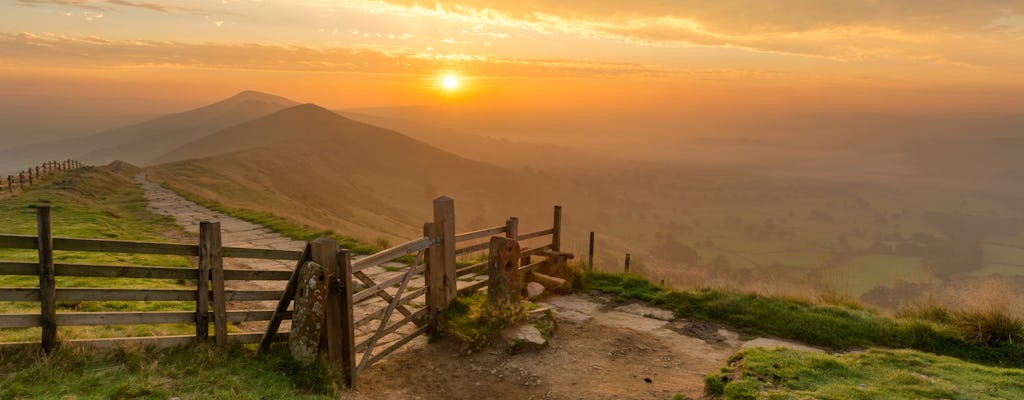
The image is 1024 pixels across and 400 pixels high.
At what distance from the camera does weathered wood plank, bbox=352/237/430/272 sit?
736 centimetres

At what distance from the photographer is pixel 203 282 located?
253 inches

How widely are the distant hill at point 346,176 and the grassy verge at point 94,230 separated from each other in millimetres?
5402

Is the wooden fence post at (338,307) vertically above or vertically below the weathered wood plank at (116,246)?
below

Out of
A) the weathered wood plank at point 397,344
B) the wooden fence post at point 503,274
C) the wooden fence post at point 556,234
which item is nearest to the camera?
the weathered wood plank at point 397,344

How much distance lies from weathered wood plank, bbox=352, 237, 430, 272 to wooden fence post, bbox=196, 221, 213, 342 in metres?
1.82

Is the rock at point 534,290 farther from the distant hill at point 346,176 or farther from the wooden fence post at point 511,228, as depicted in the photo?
the distant hill at point 346,176

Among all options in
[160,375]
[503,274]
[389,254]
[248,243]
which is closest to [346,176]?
[248,243]

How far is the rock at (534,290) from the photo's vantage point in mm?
11792

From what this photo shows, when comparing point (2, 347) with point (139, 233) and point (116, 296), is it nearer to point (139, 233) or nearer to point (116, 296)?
point (116, 296)

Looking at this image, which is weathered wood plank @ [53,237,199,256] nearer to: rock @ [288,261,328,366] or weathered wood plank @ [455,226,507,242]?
rock @ [288,261,328,366]

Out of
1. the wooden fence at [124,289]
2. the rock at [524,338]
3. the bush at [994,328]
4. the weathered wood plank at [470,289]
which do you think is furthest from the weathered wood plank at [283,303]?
the bush at [994,328]

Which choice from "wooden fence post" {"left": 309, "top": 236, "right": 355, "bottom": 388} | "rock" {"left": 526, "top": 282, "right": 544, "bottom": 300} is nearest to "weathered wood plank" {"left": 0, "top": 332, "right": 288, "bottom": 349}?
"wooden fence post" {"left": 309, "top": 236, "right": 355, "bottom": 388}

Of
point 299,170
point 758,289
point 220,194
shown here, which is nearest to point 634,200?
point 299,170

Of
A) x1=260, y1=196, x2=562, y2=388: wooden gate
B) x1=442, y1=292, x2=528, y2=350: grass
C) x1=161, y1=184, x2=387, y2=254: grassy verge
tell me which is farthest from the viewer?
x1=161, y1=184, x2=387, y2=254: grassy verge
